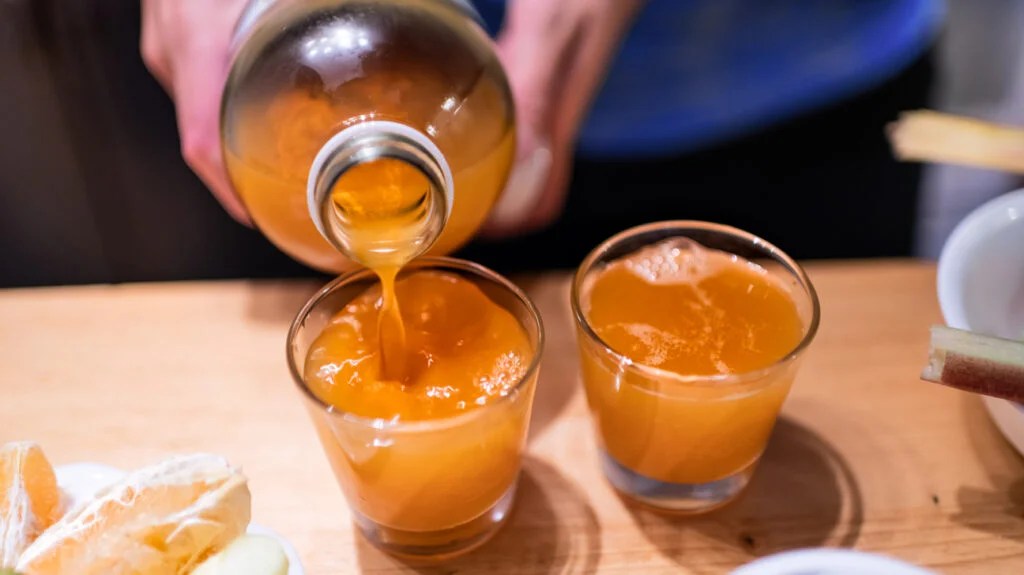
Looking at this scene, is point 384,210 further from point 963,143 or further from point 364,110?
point 963,143

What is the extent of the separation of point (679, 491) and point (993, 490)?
0.78ft

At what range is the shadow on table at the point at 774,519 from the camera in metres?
→ 0.62

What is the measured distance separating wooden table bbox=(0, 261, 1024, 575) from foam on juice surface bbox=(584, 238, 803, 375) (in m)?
0.12

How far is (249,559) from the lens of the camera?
0.53 meters

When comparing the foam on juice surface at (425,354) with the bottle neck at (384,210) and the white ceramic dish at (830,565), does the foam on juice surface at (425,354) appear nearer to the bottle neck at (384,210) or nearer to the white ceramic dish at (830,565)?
the bottle neck at (384,210)

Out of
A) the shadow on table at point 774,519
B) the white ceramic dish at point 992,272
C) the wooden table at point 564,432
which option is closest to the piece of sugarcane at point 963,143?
the white ceramic dish at point 992,272

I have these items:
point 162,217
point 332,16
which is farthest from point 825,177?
point 162,217

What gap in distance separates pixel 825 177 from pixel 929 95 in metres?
0.15

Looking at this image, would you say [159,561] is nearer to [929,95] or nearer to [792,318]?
[792,318]

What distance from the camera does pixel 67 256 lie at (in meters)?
1.24

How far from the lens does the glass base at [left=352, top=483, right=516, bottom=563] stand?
60 cm

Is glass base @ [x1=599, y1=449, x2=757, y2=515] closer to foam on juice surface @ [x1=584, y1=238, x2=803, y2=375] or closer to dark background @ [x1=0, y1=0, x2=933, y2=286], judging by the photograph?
foam on juice surface @ [x1=584, y1=238, x2=803, y2=375]

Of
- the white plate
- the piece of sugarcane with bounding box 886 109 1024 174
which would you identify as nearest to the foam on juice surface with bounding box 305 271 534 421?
the white plate

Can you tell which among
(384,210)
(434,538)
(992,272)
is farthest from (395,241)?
(992,272)
